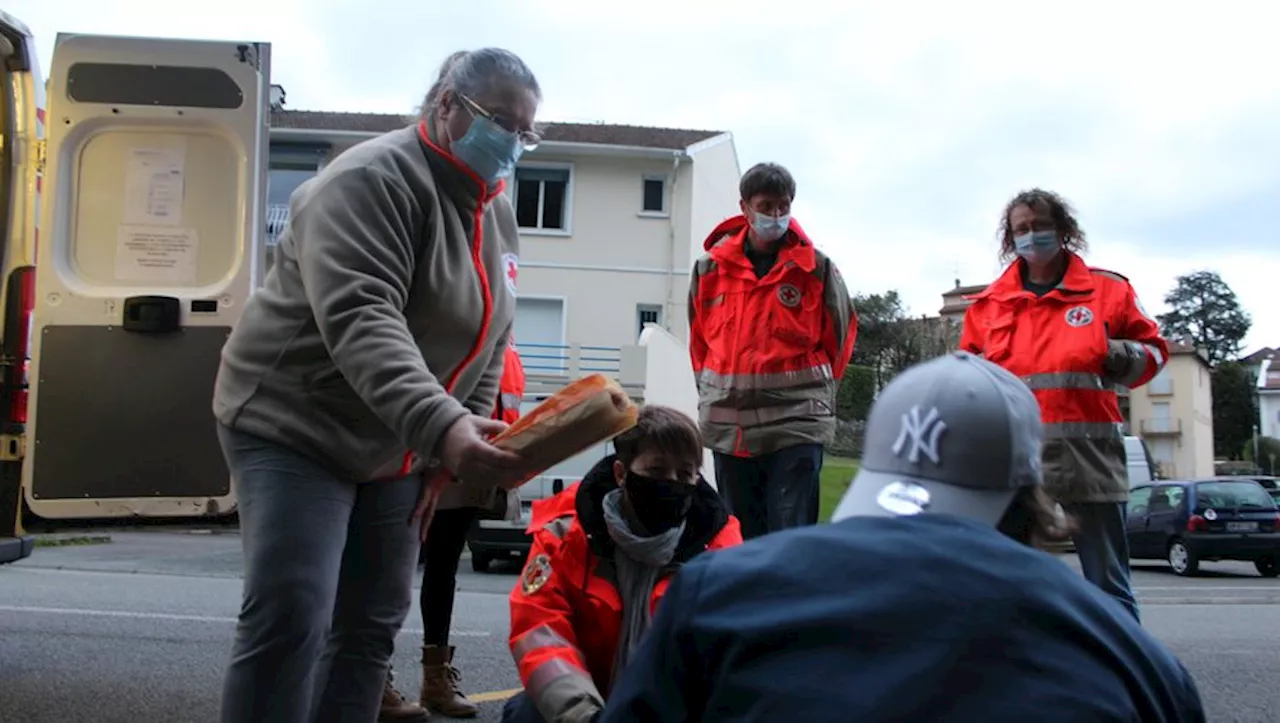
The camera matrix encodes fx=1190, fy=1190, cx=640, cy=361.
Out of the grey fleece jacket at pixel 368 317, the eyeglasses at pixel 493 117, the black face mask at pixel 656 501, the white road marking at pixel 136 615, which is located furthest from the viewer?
the white road marking at pixel 136 615

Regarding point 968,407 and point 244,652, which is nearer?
point 968,407

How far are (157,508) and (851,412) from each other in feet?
118

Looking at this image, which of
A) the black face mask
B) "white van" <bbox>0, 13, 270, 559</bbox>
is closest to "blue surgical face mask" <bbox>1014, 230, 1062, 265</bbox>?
the black face mask

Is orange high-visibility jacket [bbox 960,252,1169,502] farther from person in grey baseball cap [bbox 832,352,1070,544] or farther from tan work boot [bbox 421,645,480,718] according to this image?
person in grey baseball cap [bbox 832,352,1070,544]

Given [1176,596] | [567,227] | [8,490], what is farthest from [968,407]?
[567,227]

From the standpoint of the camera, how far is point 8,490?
14.9 feet

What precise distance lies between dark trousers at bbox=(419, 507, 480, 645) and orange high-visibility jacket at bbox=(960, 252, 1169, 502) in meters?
2.20

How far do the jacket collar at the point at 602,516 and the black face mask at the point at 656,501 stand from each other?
58 mm

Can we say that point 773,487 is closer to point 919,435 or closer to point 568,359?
point 919,435

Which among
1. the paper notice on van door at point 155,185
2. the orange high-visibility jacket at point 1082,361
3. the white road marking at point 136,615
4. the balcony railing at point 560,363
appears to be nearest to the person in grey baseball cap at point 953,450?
the orange high-visibility jacket at point 1082,361

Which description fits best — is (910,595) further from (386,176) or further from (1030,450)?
(386,176)

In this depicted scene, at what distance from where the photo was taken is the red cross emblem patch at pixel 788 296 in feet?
15.8

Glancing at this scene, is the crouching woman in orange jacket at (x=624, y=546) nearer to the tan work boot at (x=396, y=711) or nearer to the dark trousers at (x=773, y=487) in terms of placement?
the tan work boot at (x=396, y=711)

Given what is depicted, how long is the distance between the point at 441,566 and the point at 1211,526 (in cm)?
1666
